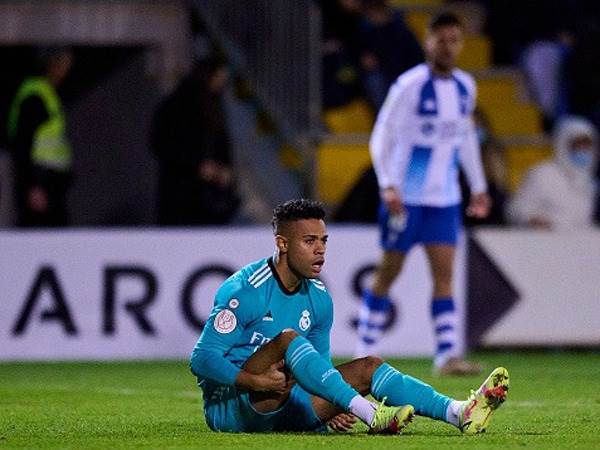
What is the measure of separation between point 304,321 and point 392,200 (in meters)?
4.10

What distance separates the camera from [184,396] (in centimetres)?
1048

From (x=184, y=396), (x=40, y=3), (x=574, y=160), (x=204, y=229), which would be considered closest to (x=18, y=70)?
(x=40, y=3)

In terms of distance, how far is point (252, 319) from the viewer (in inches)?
299

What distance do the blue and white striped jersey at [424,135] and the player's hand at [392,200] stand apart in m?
0.11

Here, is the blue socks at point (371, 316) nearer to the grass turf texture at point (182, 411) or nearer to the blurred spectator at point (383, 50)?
the grass turf texture at point (182, 411)

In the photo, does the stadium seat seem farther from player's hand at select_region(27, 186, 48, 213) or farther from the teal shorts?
the teal shorts

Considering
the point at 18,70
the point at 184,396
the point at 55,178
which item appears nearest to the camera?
the point at 184,396

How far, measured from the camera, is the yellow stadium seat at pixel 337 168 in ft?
51.7

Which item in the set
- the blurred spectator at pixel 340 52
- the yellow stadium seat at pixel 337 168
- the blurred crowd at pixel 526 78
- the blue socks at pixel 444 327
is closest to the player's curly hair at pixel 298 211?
the blue socks at pixel 444 327

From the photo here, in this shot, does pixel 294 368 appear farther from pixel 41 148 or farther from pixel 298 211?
pixel 41 148

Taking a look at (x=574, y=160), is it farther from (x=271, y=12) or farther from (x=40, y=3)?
(x=40, y=3)

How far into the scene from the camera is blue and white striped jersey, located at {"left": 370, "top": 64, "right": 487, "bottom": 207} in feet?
39.1

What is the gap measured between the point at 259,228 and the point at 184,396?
3984 millimetres

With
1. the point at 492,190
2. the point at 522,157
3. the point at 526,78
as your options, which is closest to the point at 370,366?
the point at 492,190
